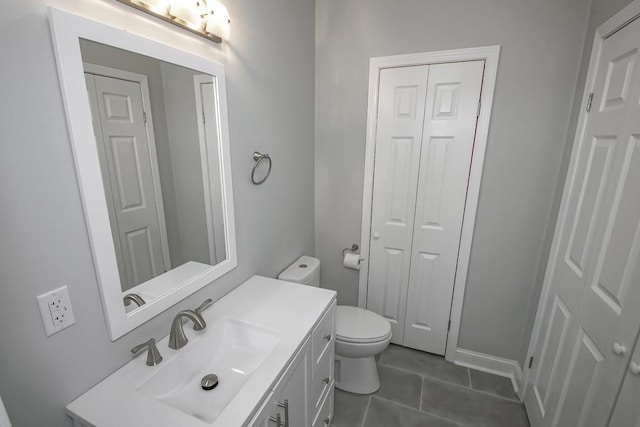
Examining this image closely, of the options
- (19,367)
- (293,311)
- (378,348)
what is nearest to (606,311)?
(378,348)

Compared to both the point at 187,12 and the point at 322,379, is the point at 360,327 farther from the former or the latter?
the point at 187,12

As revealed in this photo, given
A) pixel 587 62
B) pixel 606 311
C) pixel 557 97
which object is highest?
pixel 587 62

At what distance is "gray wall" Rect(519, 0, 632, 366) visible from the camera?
4.44 ft

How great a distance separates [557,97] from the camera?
1633 millimetres

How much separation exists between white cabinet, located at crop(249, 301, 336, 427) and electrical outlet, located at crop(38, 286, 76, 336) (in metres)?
0.60

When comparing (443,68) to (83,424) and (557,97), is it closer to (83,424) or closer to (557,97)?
(557,97)

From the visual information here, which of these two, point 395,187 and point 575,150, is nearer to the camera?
point 575,150

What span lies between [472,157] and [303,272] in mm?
1349

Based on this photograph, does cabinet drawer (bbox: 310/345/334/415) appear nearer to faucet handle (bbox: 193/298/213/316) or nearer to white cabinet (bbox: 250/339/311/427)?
white cabinet (bbox: 250/339/311/427)

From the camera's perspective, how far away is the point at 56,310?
0.78 m

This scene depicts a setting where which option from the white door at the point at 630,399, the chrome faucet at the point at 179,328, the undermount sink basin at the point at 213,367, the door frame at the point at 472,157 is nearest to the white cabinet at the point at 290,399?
the undermount sink basin at the point at 213,367

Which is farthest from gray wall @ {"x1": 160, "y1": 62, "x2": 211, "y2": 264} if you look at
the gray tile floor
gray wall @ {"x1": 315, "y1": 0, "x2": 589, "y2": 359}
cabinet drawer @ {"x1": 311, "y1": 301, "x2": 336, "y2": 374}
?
the gray tile floor

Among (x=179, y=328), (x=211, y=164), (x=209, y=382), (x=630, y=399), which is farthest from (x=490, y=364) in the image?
(x=211, y=164)

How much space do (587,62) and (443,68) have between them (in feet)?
2.31
